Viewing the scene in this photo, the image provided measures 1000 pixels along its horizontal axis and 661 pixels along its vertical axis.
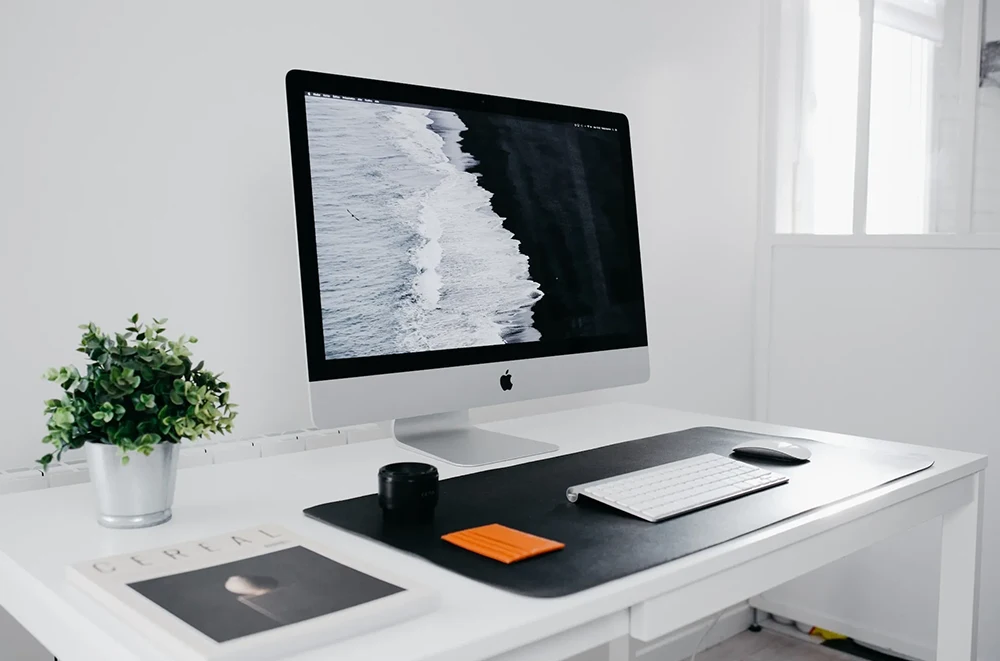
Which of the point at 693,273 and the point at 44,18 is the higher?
the point at 44,18

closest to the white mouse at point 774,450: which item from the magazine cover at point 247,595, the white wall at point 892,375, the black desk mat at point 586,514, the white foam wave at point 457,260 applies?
the black desk mat at point 586,514

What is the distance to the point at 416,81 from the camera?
1.78 metres

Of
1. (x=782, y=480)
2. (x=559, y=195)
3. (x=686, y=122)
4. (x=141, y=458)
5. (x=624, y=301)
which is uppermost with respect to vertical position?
(x=686, y=122)

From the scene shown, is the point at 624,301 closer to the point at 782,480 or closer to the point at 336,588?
the point at 782,480

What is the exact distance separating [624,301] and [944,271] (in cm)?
100

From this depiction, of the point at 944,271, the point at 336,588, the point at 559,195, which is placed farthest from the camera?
the point at 944,271

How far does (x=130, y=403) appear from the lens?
1071 mm

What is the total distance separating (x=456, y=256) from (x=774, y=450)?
57 cm

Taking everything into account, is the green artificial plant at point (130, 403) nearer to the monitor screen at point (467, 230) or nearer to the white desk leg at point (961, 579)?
the monitor screen at point (467, 230)


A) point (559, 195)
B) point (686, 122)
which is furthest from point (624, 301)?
point (686, 122)

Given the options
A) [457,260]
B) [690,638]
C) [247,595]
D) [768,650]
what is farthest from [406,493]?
[768,650]

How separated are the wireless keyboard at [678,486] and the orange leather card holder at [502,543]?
16cm

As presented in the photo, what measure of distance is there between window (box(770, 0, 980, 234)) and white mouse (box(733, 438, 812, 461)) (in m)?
1.05

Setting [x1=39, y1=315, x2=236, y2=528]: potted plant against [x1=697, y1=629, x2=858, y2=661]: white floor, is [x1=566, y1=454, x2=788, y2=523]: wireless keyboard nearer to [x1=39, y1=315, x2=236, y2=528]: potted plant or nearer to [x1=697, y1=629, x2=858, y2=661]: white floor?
[x1=39, y1=315, x2=236, y2=528]: potted plant
